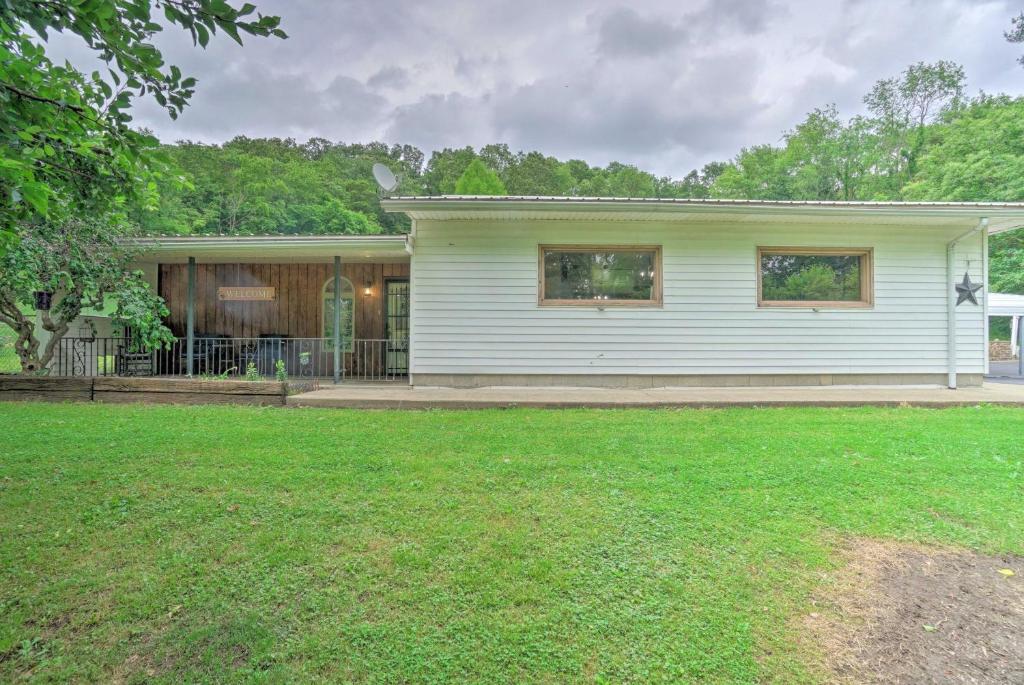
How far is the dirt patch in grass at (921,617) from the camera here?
153 cm

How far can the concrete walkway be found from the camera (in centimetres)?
579

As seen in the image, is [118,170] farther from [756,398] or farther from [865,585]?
[756,398]

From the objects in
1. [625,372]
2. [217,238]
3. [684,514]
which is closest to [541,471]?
[684,514]

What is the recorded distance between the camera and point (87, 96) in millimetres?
2381

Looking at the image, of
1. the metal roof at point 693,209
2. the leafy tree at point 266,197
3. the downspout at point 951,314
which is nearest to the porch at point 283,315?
the metal roof at point 693,209

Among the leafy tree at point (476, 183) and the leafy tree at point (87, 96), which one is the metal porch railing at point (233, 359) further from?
the leafy tree at point (476, 183)

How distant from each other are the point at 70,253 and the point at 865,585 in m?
9.12

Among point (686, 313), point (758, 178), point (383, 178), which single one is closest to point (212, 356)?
point (383, 178)

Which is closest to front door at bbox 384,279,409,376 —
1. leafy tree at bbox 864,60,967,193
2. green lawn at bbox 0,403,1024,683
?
green lawn at bbox 0,403,1024,683

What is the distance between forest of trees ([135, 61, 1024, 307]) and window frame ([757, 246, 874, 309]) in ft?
40.2

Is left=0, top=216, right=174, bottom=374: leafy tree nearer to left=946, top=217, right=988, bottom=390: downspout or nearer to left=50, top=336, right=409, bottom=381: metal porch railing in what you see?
left=50, top=336, right=409, bottom=381: metal porch railing

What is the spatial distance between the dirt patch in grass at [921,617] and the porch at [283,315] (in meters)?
7.62

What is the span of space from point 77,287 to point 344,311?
13.9 feet

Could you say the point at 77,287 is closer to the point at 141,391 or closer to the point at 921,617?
the point at 141,391
